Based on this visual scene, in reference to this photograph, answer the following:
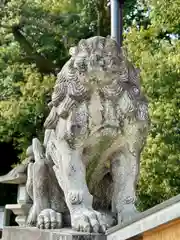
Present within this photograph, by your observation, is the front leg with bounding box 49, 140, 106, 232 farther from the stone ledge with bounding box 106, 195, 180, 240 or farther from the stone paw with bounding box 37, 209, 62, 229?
the stone ledge with bounding box 106, 195, 180, 240

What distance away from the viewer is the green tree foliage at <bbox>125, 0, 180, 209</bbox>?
26.8 feet

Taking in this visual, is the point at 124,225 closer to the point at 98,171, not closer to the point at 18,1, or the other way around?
the point at 98,171

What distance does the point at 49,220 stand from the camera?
3.39m

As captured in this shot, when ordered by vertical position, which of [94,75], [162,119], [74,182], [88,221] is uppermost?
[162,119]

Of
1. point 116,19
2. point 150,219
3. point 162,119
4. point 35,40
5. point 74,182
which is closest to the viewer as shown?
point 150,219

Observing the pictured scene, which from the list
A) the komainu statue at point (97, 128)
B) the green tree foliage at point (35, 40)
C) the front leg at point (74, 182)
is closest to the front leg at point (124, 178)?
the komainu statue at point (97, 128)

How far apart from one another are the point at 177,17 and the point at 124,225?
6.86 metres

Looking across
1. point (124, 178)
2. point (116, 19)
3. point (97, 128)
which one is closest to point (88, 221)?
point (124, 178)

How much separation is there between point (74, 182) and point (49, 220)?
13.0 inches

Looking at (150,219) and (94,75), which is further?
(94,75)

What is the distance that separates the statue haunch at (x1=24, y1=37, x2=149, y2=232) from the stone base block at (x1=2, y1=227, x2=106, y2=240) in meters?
0.08

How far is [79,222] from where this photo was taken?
122 inches

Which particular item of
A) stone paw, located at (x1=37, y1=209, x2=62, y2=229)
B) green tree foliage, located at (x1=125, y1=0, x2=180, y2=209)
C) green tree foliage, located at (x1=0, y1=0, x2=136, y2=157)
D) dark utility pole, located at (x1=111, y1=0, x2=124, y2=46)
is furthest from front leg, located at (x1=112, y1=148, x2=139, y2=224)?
green tree foliage, located at (x1=0, y1=0, x2=136, y2=157)

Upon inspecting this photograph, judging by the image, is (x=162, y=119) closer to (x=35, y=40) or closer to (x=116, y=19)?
(x=116, y=19)
